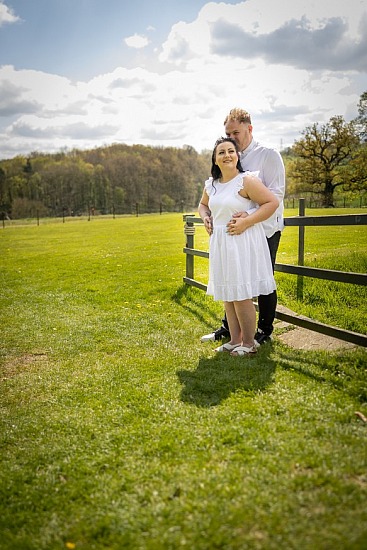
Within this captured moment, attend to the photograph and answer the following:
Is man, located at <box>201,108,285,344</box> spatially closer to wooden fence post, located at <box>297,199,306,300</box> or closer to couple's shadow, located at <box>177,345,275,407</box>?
couple's shadow, located at <box>177,345,275,407</box>

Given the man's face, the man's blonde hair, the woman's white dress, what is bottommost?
the woman's white dress

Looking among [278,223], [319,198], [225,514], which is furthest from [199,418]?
[319,198]

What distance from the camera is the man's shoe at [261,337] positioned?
5352mm

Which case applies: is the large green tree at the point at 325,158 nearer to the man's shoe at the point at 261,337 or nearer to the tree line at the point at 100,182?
the tree line at the point at 100,182

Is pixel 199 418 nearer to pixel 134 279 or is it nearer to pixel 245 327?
pixel 245 327

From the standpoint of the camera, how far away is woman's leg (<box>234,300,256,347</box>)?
15.3ft

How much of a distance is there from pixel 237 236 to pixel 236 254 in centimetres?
19

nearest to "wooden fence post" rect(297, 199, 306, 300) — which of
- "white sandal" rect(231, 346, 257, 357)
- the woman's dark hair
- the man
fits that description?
the man

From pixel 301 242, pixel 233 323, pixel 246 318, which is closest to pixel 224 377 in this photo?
pixel 246 318

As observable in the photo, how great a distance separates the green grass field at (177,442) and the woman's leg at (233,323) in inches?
11.2

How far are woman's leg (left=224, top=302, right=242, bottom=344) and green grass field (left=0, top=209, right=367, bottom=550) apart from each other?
283 millimetres

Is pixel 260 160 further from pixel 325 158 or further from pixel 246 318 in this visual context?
pixel 325 158

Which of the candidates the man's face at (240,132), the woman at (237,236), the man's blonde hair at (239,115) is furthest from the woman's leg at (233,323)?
the man's blonde hair at (239,115)

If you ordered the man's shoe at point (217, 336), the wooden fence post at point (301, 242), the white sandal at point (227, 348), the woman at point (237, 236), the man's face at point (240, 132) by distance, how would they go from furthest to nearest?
1. the wooden fence post at point (301, 242)
2. the man's shoe at point (217, 336)
3. the white sandal at point (227, 348)
4. the man's face at point (240, 132)
5. the woman at point (237, 236)
